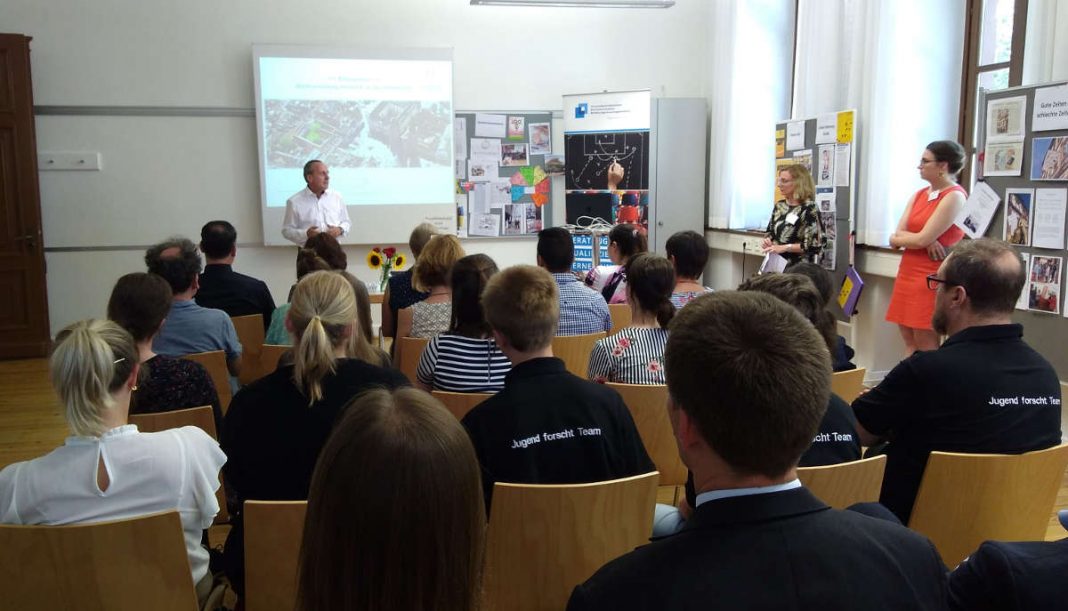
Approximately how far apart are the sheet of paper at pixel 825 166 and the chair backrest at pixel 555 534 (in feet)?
15.5

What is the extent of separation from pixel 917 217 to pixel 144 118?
620cm

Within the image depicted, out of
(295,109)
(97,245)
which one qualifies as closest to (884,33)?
(295,109)

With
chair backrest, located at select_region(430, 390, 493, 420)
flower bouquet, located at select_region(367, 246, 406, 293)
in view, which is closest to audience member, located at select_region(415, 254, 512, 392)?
chair backrest, located at select_region(430, 390, 493, 420)

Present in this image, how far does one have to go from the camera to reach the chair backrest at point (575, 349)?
3.50 meters

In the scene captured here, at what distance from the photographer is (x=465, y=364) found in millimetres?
2842

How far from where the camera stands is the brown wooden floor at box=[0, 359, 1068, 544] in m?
4.42

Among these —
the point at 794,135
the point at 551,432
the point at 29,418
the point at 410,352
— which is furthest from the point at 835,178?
the point at 29,418

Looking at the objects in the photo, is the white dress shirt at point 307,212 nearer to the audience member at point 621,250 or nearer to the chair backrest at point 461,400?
the audience member at point 621,250

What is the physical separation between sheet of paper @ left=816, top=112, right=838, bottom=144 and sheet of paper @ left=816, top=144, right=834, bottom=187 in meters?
0.04

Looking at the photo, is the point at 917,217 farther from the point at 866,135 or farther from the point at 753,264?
the point at 753,264

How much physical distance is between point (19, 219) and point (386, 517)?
7254mm

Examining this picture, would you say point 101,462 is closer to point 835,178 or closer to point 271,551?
point 271,551

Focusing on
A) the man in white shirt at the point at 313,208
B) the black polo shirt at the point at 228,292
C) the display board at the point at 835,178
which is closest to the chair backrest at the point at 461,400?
the black polo shirt at the point at 228,292

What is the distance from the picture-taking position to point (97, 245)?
7.36 metres
